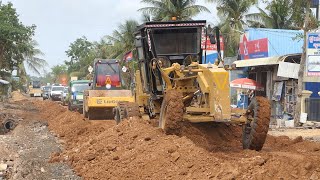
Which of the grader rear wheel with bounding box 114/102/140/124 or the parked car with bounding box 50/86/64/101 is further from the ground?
the grader rear wheel with bounding box 114/102/140/124

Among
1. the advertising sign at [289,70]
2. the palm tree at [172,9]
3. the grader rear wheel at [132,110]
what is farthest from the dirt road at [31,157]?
the palm tree at [172,9]

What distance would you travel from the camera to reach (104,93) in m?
22.8

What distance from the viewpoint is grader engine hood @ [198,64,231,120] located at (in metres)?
11.0

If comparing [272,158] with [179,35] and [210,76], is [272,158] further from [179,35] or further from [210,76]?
[179,35]

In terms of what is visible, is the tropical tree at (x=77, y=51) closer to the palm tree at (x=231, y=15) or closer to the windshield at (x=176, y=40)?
the palm tree at (x=231, y=15)

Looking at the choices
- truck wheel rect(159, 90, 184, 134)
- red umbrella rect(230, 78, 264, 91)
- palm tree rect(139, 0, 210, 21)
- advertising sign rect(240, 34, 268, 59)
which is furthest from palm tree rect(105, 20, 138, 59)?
truck wheel rect(159, 90, 184, 134)

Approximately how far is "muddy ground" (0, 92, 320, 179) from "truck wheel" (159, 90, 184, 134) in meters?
0.20

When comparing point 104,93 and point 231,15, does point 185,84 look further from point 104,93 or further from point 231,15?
point 231,15

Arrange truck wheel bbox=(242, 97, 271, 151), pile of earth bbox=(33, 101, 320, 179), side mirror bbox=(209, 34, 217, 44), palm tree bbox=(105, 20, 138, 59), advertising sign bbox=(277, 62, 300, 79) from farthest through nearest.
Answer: palm tree bbox=(105, 20, 138, 59)
advertising sign bbox=(277, 62, 300, 79)
side mirror bbox=(209, 34, 217, 44)
truck wheel bbox=(242, 97, 271, 151)
pile of earth bbox=(33, 101, 320, 179)

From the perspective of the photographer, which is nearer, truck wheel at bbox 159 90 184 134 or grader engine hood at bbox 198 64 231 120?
grader engine hood at bbox 198 64 231 120

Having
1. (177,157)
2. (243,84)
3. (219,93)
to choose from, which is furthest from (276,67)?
(177,157)

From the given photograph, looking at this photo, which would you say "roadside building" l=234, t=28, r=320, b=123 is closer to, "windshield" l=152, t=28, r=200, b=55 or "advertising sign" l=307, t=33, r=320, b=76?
"advertising sign" l=307, t=33, r=320, b=76

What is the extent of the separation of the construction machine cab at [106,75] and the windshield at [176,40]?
477 inches

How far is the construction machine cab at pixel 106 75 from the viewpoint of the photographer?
82.9ft
